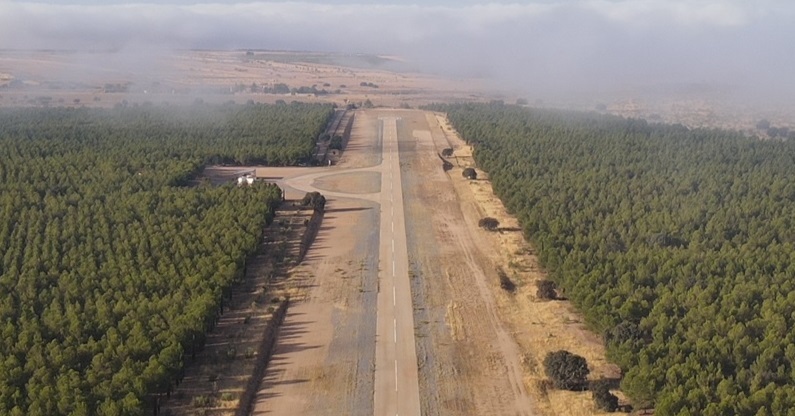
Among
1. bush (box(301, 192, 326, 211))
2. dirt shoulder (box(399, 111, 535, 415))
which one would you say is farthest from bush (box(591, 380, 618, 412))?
bush (box(301, 192, 326, 211))

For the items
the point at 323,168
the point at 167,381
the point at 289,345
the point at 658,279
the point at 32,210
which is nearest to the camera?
the point at 167,381

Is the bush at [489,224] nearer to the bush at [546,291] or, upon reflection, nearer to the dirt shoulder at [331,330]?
the dirt shoulder at [331,330]

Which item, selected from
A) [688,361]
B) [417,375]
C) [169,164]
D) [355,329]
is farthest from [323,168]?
[688,361]

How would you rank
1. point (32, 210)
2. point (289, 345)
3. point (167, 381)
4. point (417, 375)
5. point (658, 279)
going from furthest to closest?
point (32, 210) → point (658, 279) → point (289, 345) → point (417, 375) → point (167, 381)

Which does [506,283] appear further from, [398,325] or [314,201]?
[314,201]

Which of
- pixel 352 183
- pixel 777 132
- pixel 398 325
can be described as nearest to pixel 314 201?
pixel 352 183

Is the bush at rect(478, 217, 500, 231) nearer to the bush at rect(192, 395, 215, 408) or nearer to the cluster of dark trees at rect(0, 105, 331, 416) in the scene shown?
the cluster of dark trees at rect(0, 105, 331, 416)

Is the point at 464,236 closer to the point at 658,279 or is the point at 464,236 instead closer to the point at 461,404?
the point at 658,279
